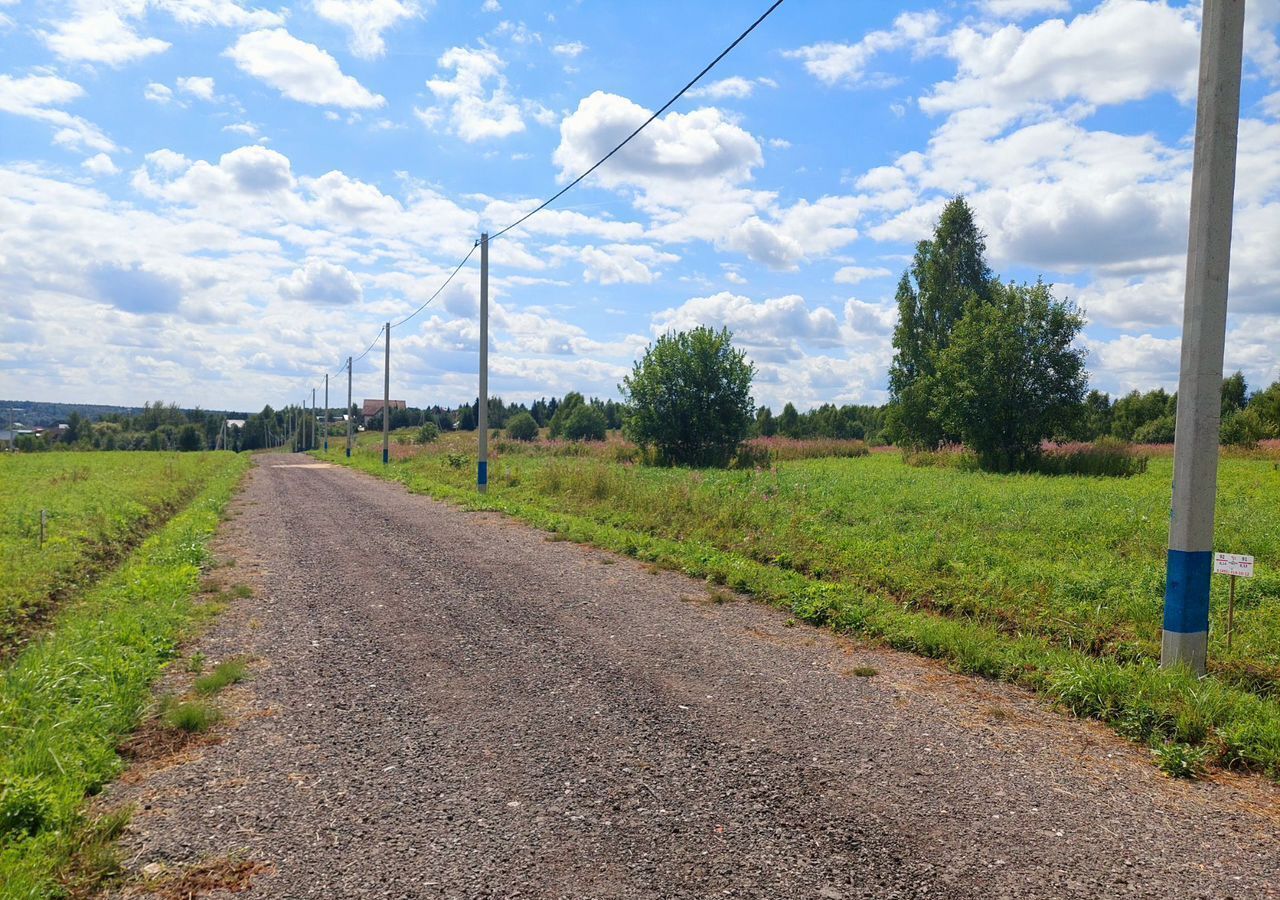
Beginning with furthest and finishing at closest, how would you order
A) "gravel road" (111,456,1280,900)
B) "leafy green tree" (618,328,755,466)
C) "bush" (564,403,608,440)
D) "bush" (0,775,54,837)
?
"bush" (564,403,608,440) → "leafy green tree" (618,328,755,466) → "bush" (0,775,54,837) → "gravel road" (111,456,1280,900)

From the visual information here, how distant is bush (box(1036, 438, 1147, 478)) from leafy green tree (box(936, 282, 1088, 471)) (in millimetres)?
883

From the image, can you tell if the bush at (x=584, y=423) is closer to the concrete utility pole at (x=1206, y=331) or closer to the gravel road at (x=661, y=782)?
the gravel road at (x=661, y=782)

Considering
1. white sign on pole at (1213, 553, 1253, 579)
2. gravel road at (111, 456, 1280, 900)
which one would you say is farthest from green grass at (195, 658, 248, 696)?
white sign on pole at (1213, 553, 1253, 579)

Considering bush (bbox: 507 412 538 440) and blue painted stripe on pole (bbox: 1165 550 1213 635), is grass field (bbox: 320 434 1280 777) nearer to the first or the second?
blue painted stripe on pole (bbox: 1165 550 1213 635)

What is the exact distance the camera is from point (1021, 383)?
30438 mm

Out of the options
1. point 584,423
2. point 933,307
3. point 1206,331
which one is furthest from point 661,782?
point 584,423

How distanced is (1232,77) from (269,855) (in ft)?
25.1

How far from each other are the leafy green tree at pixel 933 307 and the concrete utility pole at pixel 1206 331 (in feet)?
119

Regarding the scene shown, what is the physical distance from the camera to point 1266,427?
38531mm

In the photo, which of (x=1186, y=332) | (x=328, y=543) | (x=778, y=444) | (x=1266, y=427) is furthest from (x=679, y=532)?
(x=1266, y=427)

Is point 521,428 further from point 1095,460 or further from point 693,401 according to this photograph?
point 1095,460

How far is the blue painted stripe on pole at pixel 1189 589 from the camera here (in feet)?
18.4

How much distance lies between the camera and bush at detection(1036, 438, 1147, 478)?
87.9ft

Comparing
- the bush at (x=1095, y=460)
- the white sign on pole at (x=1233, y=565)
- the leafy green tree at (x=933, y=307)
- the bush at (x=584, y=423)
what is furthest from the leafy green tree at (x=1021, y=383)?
the bush at (x=584, y=423)
